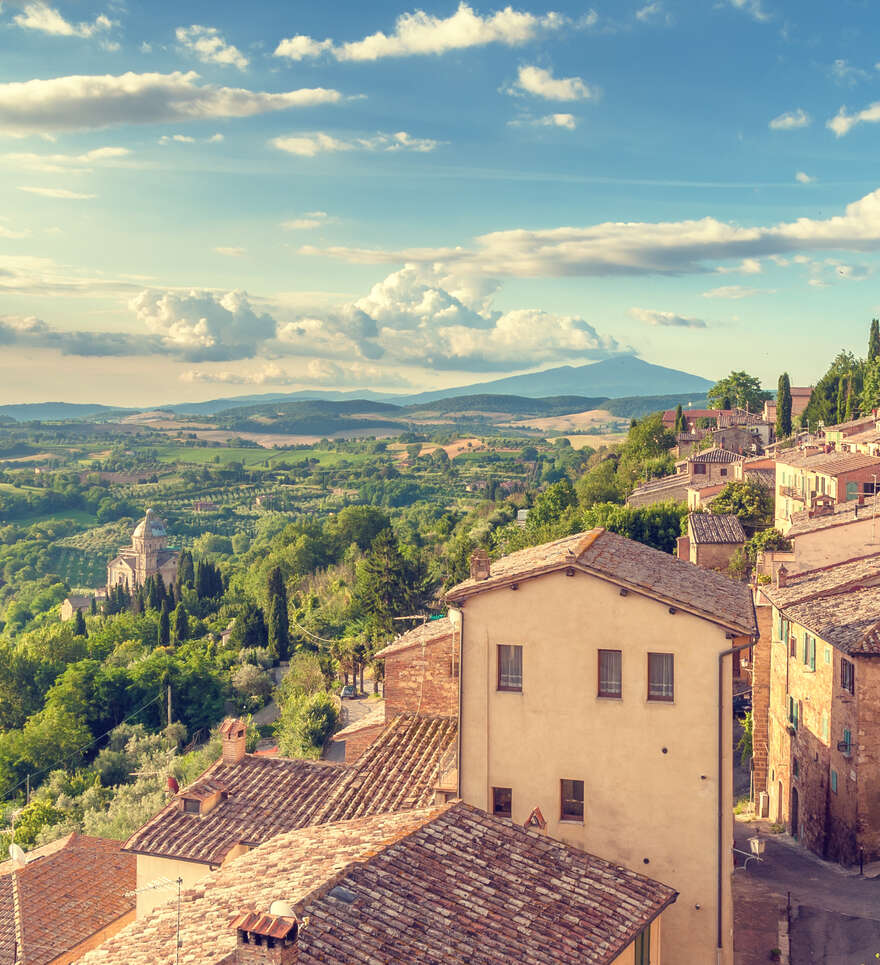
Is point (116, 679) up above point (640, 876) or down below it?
below

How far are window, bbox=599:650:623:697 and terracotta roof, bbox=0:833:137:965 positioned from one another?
14644 millimetres

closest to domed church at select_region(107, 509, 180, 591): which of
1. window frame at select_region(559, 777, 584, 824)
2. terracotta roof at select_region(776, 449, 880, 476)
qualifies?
terracotta roof at select_region(776, 449, 880, 476)

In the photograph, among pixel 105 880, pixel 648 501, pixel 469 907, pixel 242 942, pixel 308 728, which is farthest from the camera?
pixel 648 501

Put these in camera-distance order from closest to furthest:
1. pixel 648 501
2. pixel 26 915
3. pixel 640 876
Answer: pixel 640 876 → pixel 26 915 → pixel 648 501

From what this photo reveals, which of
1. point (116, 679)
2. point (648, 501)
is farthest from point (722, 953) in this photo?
point (116, 679)

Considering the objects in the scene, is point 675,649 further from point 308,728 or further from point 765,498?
point 765,498

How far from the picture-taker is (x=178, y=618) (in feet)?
291

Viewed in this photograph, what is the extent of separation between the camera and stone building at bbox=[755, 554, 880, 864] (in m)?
22.5

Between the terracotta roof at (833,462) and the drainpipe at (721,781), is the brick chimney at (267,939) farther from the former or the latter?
the terracotta roof at (833,462)

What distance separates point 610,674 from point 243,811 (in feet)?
30.8

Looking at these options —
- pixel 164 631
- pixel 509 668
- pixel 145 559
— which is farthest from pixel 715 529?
pixel 145 559

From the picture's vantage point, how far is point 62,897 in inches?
1012

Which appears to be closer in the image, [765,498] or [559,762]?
[559,762]

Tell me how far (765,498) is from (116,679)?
Answer: 41716 mm
